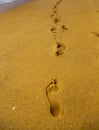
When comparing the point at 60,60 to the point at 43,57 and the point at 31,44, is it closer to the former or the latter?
the point at 43,57

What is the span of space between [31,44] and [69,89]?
110 centimetres

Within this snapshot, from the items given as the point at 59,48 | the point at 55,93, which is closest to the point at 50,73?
the point at 55,93

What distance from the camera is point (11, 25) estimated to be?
11.4 feet

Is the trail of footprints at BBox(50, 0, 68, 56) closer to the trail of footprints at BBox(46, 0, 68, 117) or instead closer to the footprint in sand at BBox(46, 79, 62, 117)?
the trail of footprints at BBox(46, 0, 68, 117)

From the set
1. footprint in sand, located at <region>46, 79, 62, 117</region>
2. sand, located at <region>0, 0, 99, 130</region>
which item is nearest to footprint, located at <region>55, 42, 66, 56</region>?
sand, located at <region>0, 0, 99, 130</region>

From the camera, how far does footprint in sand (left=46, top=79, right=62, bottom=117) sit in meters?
1.71

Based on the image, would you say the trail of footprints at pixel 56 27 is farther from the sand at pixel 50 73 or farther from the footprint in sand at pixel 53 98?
the footprint in sand at pixel 53 98

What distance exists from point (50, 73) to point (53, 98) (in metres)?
0.39

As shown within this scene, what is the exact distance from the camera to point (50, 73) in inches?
84.4

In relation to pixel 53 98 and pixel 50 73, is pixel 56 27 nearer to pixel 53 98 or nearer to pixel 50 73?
pixel 50 73

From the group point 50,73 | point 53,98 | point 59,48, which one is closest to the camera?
point 53,98

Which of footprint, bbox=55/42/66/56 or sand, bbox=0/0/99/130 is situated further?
footprint, bbox=55/42/66/56

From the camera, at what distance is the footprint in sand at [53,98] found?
5.60 feet

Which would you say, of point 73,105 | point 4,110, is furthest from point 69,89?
point 4,110
